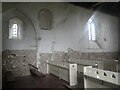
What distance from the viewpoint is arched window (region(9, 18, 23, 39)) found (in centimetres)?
777

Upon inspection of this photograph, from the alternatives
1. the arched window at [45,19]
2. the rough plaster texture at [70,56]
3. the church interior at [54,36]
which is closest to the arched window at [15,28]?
the church interior at [54,36]

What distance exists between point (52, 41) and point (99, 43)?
9.70ft

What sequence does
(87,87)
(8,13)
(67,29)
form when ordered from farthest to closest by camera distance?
(67,29) → (8,13) → (87,87)

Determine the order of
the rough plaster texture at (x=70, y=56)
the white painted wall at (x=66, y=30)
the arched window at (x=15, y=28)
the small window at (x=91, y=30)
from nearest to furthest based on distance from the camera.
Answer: the arched window at (x=15, y=28), the white painted wall at (x=66, y=30), the rough plaster texture at (x=70, y=56), the small window at (x=91, y=30)

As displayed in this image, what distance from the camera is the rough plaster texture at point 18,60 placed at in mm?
7539

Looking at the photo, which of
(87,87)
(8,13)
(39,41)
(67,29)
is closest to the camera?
(87,87)

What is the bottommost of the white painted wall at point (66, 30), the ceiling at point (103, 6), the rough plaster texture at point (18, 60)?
the rough plaster texture at point (18, 60)

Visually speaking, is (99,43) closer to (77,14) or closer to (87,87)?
(77,14)

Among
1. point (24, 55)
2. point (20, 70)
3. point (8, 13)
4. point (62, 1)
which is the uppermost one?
point (62, 1)

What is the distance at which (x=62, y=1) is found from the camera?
28.5 ft

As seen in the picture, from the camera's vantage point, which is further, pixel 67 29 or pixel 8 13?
pixel 67 29

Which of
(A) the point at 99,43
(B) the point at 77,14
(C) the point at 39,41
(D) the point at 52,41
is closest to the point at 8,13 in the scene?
(C) the point at 39,41

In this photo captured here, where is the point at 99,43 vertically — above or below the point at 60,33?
below

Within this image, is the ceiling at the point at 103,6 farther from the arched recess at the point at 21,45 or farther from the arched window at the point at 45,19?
the arched recess at the point at 21,45
